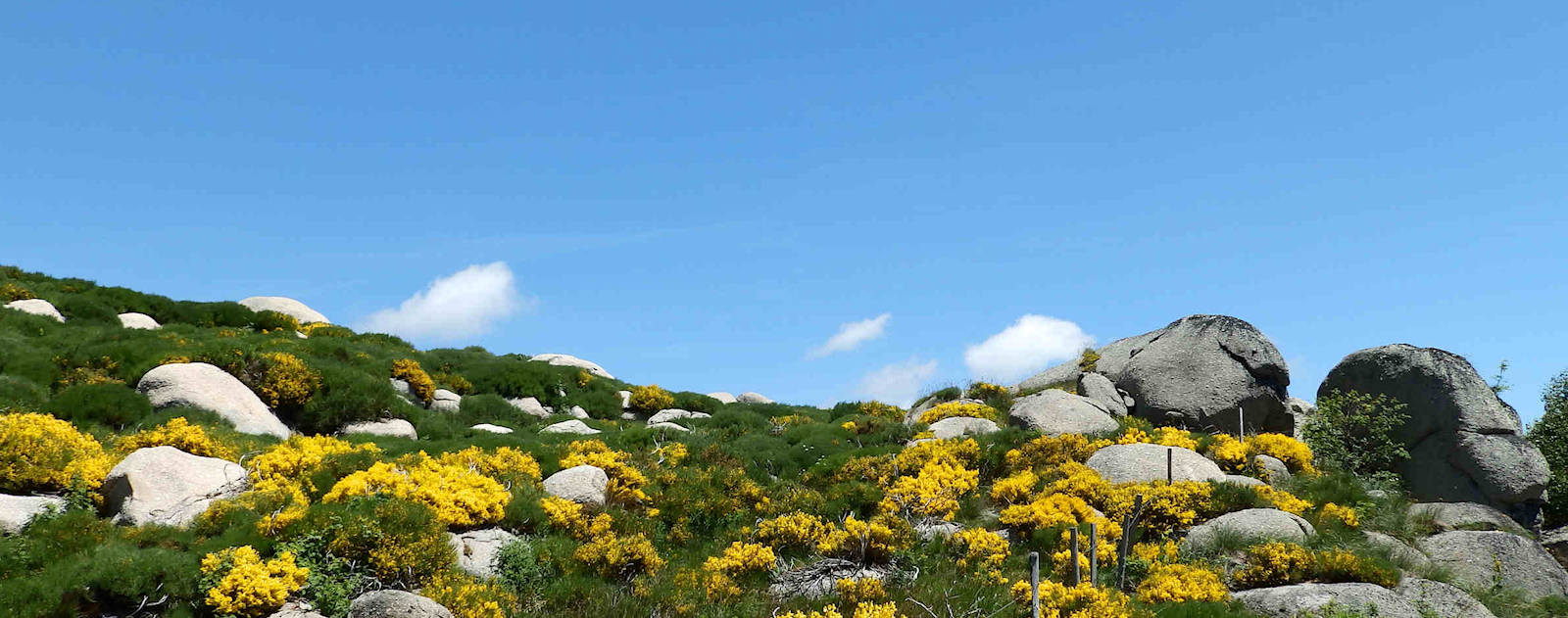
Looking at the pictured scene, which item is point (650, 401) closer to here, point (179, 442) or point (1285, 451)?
point (179, 442)

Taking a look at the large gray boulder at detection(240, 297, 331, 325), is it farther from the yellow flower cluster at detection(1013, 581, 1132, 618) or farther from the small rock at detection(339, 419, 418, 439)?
the yellow flower cluster at detection(1013, 581, 1132, 618)

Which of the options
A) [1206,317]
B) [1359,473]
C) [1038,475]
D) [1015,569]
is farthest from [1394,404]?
[1015,569]

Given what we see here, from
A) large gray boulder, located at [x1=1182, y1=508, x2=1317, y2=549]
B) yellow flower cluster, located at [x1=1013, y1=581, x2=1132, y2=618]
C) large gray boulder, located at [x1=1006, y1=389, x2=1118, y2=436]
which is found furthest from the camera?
large gray boulder, located at [x1=1006, y1=389, x2=1118, y2=436]

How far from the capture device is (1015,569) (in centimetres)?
1811

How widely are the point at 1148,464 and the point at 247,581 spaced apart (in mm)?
19306

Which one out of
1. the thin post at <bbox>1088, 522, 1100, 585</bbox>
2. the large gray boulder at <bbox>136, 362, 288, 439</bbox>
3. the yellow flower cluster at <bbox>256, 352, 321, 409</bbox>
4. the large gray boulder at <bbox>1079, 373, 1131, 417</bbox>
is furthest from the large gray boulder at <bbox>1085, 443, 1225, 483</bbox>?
the yellow flower cluster at <bbox>256, 352, 321, 409</bbox>

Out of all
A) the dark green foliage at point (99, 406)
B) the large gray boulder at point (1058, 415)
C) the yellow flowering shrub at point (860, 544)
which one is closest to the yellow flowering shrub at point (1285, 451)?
the large gray boulder at point (1058, 415)

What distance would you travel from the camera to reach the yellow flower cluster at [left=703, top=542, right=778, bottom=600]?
644 inches

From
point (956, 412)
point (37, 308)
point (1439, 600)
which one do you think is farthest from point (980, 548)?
A: point (37, 308)

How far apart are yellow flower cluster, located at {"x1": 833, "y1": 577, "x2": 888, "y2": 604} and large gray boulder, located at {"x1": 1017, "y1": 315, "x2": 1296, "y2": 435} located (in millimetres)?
19195

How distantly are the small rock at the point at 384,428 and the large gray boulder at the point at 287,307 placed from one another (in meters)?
21.3

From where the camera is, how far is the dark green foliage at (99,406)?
1981 centimetres

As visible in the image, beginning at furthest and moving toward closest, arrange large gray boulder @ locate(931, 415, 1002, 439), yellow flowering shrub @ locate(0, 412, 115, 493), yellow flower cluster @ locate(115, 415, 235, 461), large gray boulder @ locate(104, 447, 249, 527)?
1. large gray boulder @ locate(931, 415, 1002, 439)
2. yellow flower cluster @ locate(115, 415, 235, 461)
3. yellow flowering shrub @ locate(0, 412, 115, 493)
4. large gray boulder @ locate(104, 447, 249, 527)

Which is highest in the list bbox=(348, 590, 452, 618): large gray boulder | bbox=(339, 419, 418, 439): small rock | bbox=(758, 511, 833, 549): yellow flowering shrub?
bbox=(339, 419, 418, 439): small rock
